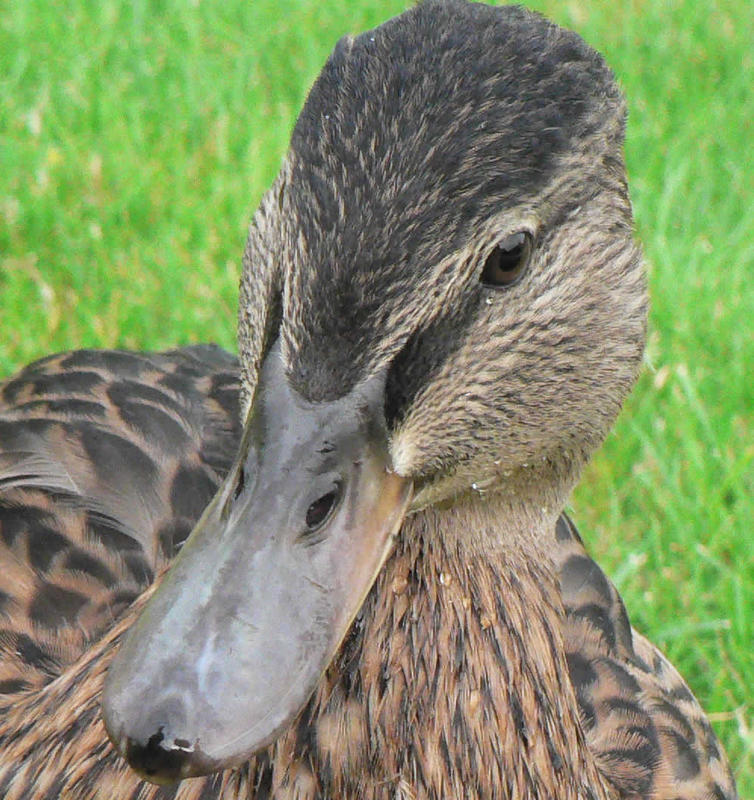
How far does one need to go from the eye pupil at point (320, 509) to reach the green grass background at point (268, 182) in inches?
59.0

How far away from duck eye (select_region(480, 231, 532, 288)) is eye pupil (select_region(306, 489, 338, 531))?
1.07 ft

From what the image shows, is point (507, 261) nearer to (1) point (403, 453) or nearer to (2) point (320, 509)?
(1) point (403, 453)

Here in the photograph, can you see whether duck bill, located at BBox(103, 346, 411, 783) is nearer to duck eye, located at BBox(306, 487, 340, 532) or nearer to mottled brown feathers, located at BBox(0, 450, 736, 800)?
duck eye, located at BBox(306, 487, 340, 532)

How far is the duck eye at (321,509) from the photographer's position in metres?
1.49

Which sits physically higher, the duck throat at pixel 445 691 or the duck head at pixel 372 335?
the duck head at pixel 372 335

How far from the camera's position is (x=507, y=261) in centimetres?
162

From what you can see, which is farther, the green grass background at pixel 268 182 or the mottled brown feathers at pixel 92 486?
the green grass background at pixel 268 182

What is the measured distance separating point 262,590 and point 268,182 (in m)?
2.85

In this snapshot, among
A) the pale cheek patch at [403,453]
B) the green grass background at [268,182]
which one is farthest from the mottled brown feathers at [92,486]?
the green grass background at [268,182]

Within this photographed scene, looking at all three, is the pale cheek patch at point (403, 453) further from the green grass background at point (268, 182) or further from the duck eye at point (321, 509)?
the green grass background at point (268, 182)

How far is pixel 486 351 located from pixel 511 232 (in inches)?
6.0

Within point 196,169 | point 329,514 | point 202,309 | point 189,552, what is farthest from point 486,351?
point 196,169

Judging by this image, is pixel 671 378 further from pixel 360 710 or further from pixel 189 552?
pixel 189 552

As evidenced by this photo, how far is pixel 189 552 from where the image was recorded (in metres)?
1.50
